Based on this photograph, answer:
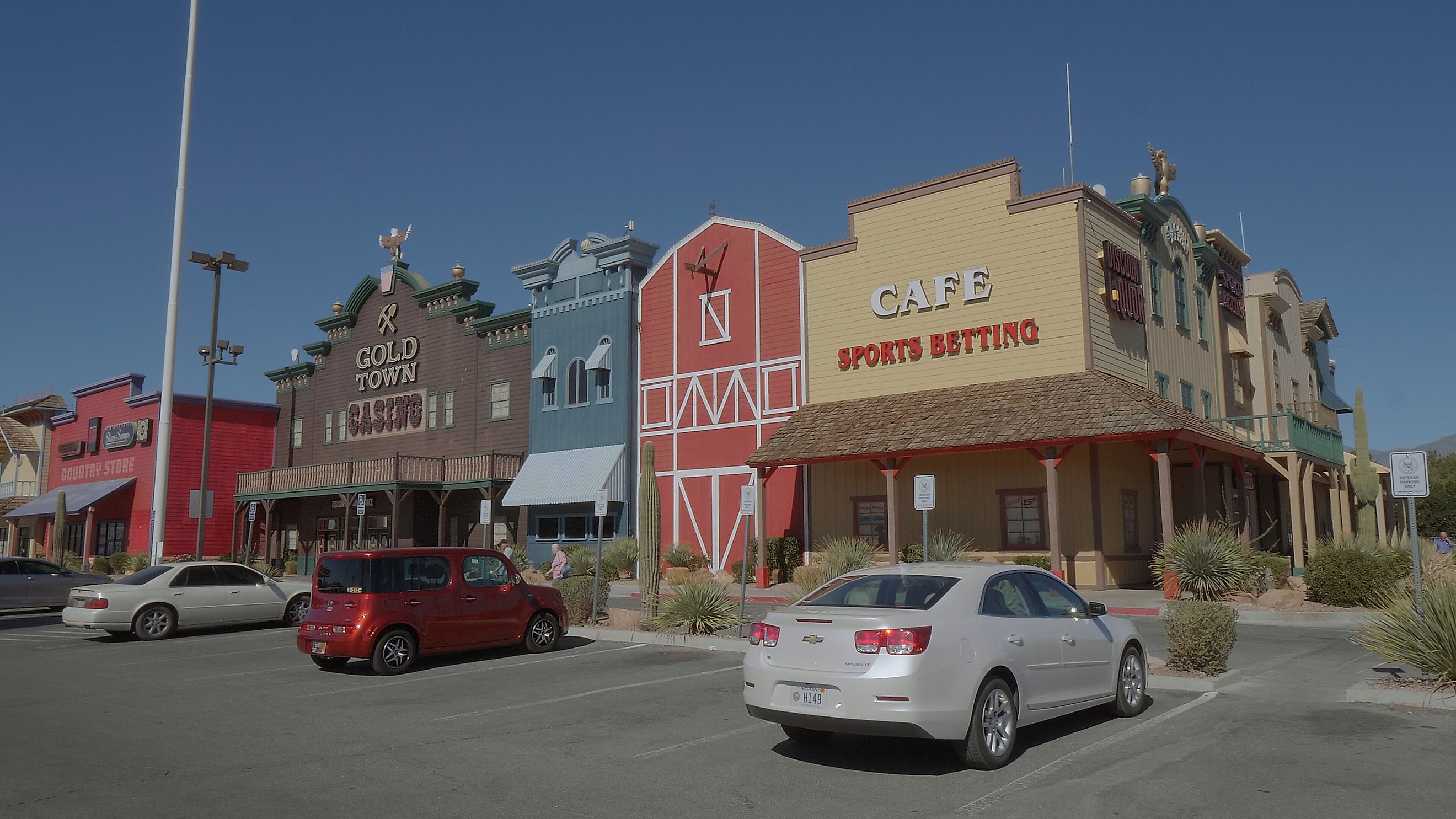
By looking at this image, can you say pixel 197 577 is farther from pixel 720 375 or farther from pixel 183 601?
pixel 720 375

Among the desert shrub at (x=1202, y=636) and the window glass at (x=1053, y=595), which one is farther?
the desert shrub at (x=1202, y=636)

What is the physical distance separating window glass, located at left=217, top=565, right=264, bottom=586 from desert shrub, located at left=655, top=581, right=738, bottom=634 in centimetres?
857

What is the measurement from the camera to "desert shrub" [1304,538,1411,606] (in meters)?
17.9

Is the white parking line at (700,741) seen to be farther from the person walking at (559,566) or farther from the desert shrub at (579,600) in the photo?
the person walking at (559,566)

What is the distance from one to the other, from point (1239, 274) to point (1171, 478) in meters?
10.3

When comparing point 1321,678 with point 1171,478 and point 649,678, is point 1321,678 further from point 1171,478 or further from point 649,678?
point 1171,478

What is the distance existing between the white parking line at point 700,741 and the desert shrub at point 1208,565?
1255cm

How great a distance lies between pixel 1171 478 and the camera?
91.2 ft

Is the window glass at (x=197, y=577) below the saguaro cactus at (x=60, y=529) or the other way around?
below

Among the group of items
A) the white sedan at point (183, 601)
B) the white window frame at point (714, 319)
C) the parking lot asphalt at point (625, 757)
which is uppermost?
the white window frame at point (714, 319)

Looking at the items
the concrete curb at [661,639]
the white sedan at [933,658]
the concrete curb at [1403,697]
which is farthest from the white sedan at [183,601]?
Result: the concrete curb at [1403,697]

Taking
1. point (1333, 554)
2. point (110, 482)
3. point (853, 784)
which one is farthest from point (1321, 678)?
point (110, 482)

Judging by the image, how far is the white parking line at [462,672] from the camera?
38.3 feet

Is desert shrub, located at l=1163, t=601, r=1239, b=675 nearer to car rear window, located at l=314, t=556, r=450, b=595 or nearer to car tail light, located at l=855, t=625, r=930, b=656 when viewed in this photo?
car tail light, located at l=855, t=625, r=930, b=656
